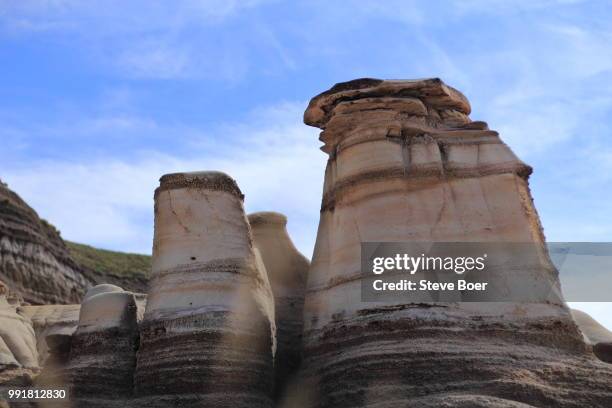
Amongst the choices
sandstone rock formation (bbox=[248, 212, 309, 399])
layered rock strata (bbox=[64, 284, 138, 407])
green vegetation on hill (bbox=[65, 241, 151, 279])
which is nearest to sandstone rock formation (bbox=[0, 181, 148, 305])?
green vegetation on hill (bbox=[65, 241, 151, 279])

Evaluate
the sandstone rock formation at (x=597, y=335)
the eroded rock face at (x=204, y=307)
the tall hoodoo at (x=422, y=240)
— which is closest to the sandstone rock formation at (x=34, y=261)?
the eroded rock face at (x=204, y=307)

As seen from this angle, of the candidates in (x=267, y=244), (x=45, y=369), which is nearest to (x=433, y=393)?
(x=267, y=244)

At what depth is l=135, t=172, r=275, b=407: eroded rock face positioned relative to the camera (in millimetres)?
10977

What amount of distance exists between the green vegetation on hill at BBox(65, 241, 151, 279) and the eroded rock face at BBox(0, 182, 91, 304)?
6767 millimetres

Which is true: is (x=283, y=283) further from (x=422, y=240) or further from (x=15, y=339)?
(x=15, y=339)

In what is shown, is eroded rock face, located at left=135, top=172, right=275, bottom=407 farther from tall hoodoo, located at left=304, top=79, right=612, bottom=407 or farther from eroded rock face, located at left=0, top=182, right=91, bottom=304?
eroded rock face, located at left=0, top=182, right=91, bottom=304

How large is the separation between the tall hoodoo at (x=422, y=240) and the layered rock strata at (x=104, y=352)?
2.40 metres

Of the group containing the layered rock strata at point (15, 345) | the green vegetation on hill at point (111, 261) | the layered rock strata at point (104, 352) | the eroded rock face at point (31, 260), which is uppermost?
the green vegetation on hill at point (111, 261)

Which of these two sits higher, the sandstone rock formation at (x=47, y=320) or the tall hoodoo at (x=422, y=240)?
the sandstone rock formation at (x=47, y=320)

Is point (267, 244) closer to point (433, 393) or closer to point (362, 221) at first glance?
point (362, 221)

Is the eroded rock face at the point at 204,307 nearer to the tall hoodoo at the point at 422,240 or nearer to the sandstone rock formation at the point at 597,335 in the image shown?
the tall hoodoo at the point at 422,240

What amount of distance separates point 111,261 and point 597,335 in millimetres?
42497

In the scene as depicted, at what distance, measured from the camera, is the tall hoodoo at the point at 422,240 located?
9969mm

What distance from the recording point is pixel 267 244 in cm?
1462
